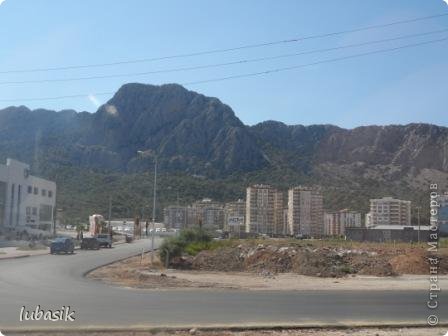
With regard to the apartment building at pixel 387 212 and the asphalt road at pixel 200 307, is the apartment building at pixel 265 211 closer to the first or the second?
the apartment building at pixel 387 212

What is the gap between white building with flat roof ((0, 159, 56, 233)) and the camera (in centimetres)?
7056

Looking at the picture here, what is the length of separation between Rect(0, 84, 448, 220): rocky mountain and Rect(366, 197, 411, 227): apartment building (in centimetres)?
1033

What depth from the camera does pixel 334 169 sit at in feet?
233

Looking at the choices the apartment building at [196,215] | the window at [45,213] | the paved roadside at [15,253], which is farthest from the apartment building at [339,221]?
the paved roadside at [15,253]

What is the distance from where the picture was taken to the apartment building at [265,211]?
89125 millimetres

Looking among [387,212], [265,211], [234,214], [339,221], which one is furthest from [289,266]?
[339,221]

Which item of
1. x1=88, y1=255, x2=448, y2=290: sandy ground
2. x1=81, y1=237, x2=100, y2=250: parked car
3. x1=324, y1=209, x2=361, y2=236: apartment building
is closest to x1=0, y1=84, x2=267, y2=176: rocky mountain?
x1=81, y1=237, x2=100, y2=250: parked car

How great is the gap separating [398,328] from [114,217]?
57.0 meters

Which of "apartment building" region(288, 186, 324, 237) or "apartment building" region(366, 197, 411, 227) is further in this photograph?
"apartment building" region(288, 186, 324, 237)

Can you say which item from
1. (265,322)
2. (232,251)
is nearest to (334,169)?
(232,251)

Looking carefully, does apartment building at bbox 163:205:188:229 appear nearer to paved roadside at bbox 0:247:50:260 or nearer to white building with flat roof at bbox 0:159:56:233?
paved roadside at bbox 0:247:50:260

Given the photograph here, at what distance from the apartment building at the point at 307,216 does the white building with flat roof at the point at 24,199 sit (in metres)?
40.2

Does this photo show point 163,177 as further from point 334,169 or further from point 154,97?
point 334,169

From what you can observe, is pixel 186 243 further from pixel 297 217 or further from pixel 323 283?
pixel 297 217
